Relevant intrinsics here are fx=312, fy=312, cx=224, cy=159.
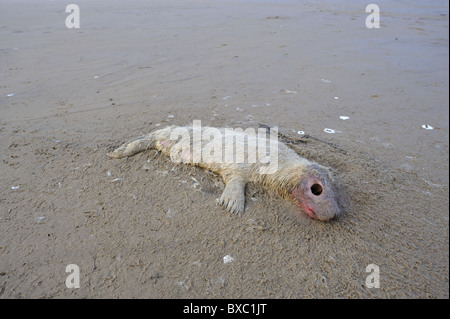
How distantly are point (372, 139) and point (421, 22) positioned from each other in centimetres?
966

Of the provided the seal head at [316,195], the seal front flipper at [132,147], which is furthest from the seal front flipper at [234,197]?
the seal front flipper at [132,147]

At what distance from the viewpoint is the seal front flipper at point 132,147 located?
12.1 feet

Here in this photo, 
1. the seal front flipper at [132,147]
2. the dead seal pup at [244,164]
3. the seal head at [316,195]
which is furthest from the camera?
the seal front flipper at [132,147]

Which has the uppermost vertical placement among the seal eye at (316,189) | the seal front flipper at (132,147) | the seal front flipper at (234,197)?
the seal front flipper at (132,147)

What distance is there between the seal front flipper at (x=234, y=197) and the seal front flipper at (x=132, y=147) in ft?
3.92

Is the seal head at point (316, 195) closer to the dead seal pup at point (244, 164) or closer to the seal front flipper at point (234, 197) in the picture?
the dead seal pup at point (244, 164)

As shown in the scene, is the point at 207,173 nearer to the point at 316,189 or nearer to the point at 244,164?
the point at 244,164

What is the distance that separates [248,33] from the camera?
384 inches

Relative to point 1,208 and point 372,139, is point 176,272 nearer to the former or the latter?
point 1,208

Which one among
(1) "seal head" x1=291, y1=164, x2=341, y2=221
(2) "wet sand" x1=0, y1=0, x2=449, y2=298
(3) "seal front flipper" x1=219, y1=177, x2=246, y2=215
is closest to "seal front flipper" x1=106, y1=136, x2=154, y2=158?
(2) "wet sand" x1=0, y1=0, x2=449, y2=298

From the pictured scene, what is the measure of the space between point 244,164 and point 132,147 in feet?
4.50

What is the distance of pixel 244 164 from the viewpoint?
3.42 metres

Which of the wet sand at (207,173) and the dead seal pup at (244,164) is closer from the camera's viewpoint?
the wet sand at (207,173)
